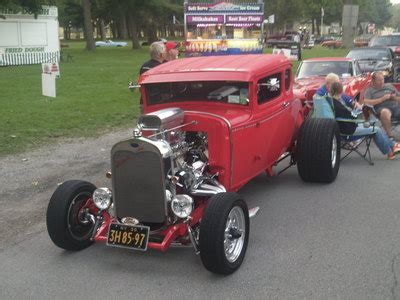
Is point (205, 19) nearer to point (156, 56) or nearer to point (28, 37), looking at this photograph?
point (28, 37)

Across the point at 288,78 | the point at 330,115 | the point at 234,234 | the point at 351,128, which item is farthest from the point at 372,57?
the point at 234,234

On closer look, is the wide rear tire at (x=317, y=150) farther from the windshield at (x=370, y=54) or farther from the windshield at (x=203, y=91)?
the windshield at (x=370, y=54)

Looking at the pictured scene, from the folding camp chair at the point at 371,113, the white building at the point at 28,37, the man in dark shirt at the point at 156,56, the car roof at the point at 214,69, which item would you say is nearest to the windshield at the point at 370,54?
the folding camp chair at the point at 371,113

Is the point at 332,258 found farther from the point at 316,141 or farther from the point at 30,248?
the point at 30,248

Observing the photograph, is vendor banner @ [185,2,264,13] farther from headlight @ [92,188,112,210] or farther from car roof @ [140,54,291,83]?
headlight @ [92,188,112,210]

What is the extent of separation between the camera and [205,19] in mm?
20906

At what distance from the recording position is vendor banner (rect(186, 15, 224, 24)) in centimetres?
2086

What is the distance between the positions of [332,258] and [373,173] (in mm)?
3219

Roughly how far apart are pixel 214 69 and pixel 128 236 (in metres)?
2.09

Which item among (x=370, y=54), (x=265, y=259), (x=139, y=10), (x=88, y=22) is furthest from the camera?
(x=139, y=10)

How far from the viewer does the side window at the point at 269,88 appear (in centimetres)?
570

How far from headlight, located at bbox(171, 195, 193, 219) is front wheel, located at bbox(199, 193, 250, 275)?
0.54 ft

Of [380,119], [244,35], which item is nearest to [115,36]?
[244,35]

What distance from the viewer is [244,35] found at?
21.2 m
